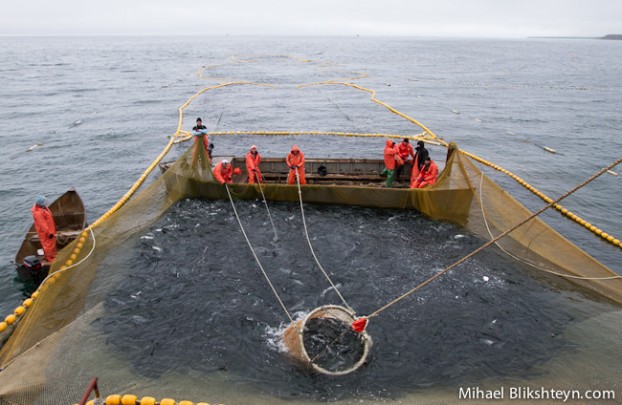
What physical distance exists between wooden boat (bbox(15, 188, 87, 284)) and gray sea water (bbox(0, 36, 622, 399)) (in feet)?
4.10

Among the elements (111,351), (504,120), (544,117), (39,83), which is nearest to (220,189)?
(111,351)

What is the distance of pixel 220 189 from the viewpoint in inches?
526

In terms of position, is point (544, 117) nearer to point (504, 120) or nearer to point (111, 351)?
point (504, 120)

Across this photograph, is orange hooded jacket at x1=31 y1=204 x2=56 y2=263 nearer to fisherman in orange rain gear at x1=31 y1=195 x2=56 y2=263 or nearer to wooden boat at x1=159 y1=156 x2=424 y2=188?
fisherman in orange rain gear at x1=31 y1=195 x2=56 y2=263

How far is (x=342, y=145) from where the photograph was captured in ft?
78.4

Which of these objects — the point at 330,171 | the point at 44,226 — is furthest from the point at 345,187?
the point at 44,226

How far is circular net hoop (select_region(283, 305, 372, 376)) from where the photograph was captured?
23.3 ft

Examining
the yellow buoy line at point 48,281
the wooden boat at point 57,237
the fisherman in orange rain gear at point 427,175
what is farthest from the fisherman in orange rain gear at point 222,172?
the fisherman in orange rain gear at point 427,175

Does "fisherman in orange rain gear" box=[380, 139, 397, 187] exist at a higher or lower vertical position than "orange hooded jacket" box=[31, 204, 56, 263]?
higher

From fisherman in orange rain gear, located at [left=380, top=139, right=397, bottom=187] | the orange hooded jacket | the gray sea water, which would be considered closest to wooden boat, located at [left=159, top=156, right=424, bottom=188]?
fisherman in orange rain gear, located at [left=380, top=139, right=397, bottom=187]

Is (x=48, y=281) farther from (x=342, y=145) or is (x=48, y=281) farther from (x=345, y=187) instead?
(x=342, y=145)

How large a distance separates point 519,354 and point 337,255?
5.04 m

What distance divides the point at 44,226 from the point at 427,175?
11.4 meters

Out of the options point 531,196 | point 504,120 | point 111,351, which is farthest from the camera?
point 504,120
